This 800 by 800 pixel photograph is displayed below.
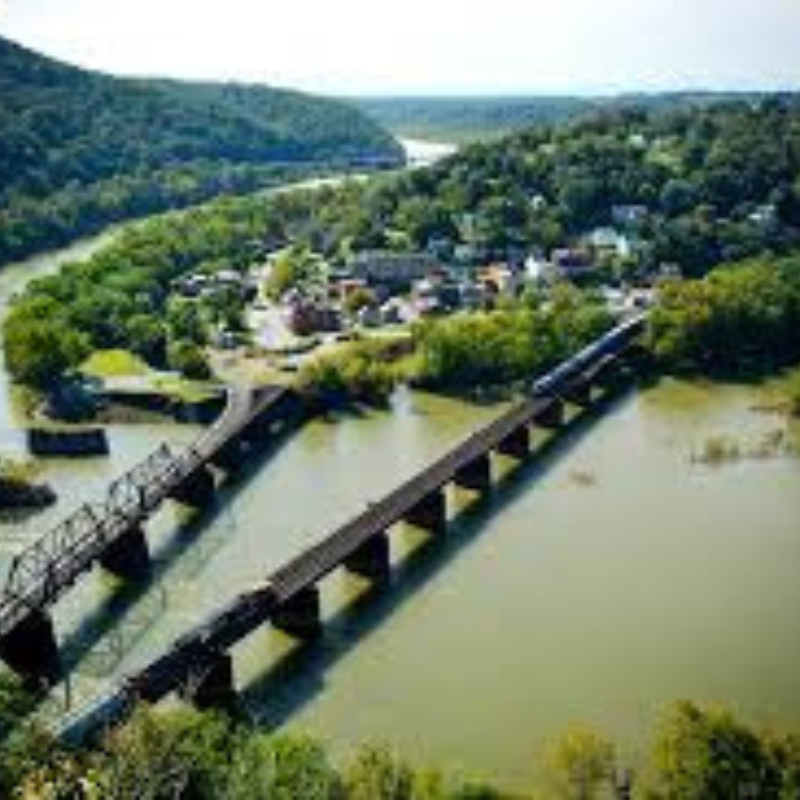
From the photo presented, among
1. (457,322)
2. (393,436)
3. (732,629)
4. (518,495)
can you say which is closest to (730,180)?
(457,322)

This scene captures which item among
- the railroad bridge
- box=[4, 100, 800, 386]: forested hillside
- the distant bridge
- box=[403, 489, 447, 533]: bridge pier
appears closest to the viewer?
the distant bridge

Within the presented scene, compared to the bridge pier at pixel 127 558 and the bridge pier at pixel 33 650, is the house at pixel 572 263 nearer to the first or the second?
the bridge pier at pixel 127 558

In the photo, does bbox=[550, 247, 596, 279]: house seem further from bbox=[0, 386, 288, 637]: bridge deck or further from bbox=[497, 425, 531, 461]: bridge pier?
bbox=[497, 425, 531, 461]: bridge pier

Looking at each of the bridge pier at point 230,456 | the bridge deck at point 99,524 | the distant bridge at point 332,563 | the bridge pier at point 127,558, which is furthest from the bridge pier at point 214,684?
the bridge pier at point 230,456

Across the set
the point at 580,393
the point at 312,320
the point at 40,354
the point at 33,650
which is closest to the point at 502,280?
the point at 312,320

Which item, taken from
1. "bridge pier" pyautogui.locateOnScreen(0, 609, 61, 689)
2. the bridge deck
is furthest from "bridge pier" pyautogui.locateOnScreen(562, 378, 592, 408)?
"bridge pier" pyautogui.locateOnScreen(0, 609, 61, 689)

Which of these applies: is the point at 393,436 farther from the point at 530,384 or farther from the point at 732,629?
the point at 732,629

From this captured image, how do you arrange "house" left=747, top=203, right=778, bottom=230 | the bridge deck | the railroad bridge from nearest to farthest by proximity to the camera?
the railroad bridge → the bridge deck → "house" left=747, top=203, right=778, bottom=230
